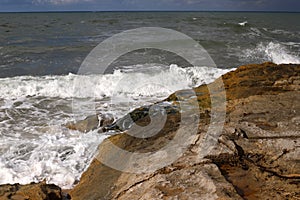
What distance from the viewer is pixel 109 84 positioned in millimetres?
9586

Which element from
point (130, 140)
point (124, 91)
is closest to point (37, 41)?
point (124, 91)

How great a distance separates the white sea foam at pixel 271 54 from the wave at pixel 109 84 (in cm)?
463

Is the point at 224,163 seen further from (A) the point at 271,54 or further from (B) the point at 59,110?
(A) the point at 271,54

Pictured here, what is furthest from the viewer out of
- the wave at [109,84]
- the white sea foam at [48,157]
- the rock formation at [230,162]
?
the wave at [109,84]

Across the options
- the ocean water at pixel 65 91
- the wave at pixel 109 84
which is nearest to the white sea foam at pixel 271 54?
the ocean water at pixel 65 91

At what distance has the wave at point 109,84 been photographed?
8.70 m

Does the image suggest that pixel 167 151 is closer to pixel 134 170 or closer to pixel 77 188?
pixel 134 170

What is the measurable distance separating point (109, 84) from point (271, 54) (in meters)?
9.59

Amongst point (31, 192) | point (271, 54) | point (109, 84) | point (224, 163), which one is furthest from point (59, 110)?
point (271, 54)

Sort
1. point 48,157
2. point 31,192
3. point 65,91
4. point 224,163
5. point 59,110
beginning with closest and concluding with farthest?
point 224,163, point 31,192, point 48,157, point 59,110, point 65,91

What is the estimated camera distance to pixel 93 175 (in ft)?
11.4

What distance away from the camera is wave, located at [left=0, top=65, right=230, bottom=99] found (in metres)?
8.70

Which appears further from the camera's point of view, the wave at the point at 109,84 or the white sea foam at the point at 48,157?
the wave at the point at 109,84

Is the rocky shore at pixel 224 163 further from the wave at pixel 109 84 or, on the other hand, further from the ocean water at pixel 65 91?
the wave at pixel 109 84
